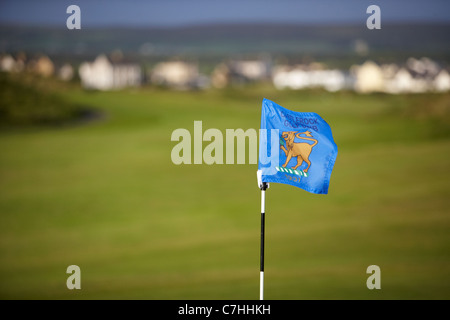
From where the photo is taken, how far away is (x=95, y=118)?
101ft

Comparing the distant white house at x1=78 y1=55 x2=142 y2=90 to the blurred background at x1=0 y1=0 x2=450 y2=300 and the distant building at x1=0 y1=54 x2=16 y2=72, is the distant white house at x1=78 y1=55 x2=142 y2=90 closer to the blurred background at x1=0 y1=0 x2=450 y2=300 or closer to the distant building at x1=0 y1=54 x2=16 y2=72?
the blurred background at x1=0 y1=0 x2=450 y2=300

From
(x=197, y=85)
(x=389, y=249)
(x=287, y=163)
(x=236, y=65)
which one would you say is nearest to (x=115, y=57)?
(x=197, y=85)

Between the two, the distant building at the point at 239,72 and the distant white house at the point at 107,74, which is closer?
the distant white house at the point at 107,74

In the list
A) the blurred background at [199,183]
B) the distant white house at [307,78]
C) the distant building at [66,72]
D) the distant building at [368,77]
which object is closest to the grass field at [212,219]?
the blurred background at [199,183]

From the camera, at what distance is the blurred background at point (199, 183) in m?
11.6

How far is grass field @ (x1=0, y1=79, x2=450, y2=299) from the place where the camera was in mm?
11133

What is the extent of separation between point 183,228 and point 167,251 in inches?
78.0

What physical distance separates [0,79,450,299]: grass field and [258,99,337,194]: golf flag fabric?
14.1ft

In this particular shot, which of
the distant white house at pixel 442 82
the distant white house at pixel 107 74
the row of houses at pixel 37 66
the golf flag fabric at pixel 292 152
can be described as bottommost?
the golf flag fabric at pixel 292 152

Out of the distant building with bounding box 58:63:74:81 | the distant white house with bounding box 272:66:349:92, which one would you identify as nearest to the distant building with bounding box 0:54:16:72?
the distant building with bounding box 58:63:74:81

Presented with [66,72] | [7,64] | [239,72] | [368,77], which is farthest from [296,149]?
[239,72]

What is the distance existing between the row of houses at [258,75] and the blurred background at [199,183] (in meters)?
0.17

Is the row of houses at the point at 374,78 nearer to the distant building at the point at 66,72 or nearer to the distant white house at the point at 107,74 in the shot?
the distant white house at the point at 107,74
